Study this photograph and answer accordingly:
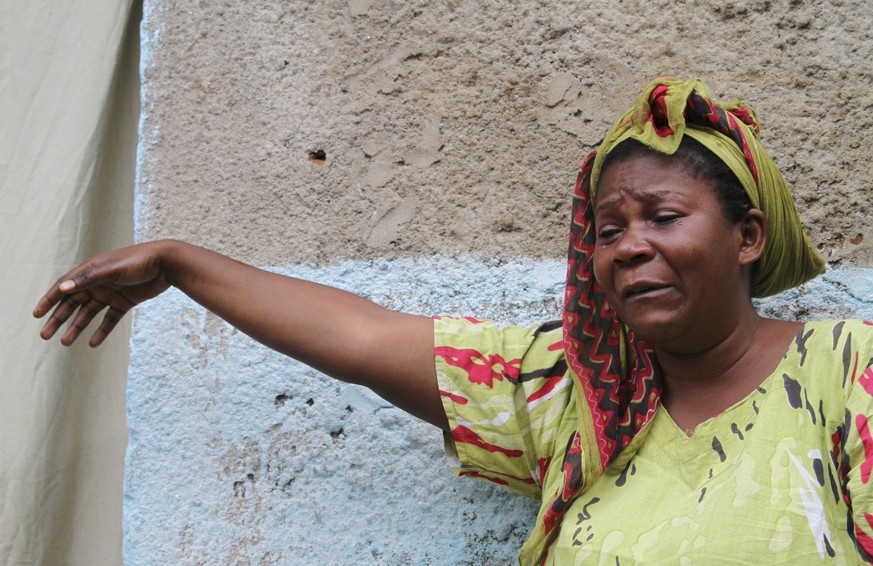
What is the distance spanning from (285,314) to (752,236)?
823mm

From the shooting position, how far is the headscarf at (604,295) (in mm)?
1540

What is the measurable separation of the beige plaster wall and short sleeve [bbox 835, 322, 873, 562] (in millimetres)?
519

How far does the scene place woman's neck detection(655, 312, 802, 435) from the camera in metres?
1.52

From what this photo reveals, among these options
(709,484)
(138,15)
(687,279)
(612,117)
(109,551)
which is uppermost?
(138,15)

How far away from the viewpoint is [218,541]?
205 centimetres

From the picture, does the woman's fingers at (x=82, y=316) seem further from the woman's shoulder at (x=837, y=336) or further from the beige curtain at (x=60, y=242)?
the woman's shoulder at (x=837, y=336)

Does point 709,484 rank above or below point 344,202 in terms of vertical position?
below

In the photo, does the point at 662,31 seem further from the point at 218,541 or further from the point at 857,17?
the point at 218,541

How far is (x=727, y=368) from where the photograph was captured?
1560 millimetres

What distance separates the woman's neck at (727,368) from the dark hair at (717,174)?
0.63 feet

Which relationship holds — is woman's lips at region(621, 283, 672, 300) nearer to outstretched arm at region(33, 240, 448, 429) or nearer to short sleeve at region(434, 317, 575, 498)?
short sleeve at region(434, 317, 575, 498)

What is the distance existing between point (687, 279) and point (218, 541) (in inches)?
47.3

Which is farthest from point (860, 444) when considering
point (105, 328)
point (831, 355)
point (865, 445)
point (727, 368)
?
point (105, 328)

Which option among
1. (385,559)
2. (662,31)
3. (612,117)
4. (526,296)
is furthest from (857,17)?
(385,559)
